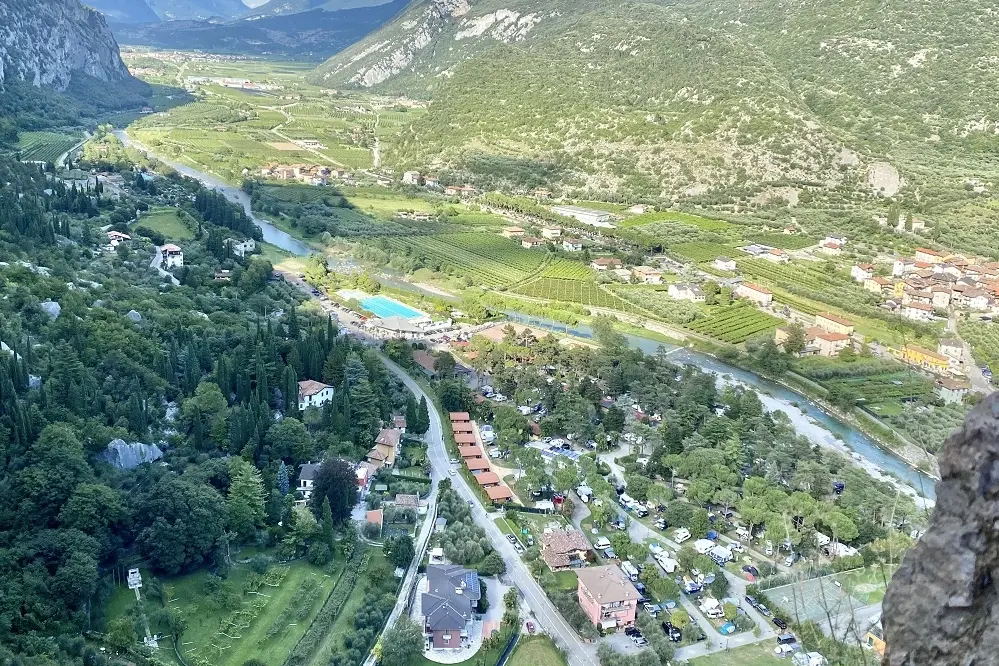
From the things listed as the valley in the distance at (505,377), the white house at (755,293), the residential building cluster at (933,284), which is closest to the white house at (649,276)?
the valley in the distance at (505,377)

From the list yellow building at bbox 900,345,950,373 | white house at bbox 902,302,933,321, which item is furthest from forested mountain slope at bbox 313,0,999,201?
yellow building at bbox 900,345,950,373

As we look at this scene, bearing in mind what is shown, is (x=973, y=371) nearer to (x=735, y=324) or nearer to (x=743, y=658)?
(x=735, y=324)

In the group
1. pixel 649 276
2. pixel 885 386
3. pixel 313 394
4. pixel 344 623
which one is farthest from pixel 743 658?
pixel 649 276

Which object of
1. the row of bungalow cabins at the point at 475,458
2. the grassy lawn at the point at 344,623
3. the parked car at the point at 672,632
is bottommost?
the row of bungalow cabins at the point at 475,458

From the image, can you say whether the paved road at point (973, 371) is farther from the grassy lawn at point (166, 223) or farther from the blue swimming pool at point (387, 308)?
the grassy lawn at point (166, 223)

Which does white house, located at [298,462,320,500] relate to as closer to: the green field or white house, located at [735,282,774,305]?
white house, located at [735,282,774,305]

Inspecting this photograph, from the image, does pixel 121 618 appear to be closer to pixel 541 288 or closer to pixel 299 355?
pixel 299 355
